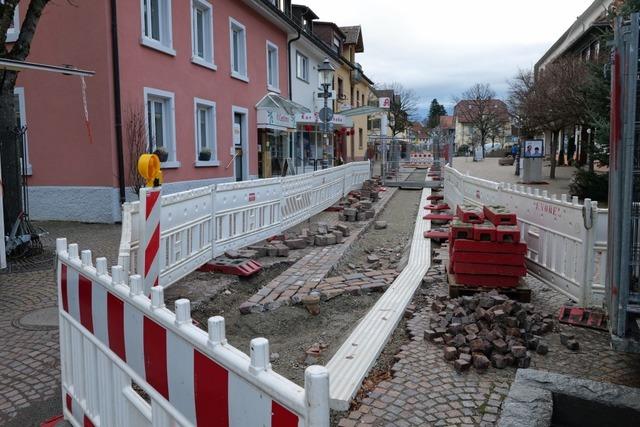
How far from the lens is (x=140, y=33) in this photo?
41.3ft

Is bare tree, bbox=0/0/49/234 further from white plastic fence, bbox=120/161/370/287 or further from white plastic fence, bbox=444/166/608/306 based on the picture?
white plastic fence, bbox=444/166/608/306

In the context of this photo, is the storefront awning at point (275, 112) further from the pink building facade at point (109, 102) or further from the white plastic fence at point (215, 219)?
the white plastic fence at point (215, 219)

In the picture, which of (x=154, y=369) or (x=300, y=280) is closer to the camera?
(x=154, y=369)

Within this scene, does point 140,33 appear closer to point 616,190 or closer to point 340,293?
point 340,293

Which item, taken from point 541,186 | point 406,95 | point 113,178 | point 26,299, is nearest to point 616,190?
point 26,299

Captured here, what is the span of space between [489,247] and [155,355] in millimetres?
4268

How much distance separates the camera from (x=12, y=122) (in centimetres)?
833

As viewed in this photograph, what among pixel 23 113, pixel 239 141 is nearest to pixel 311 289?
pixel 23 113

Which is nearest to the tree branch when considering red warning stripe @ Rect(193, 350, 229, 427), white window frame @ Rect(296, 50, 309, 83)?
red warning stripe @ Rect(193, 350, 229, 427)

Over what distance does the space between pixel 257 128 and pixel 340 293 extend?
587 inches

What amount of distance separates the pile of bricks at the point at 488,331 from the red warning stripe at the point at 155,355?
237 centimetres

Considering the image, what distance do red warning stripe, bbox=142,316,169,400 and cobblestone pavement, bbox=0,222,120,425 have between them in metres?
2.02

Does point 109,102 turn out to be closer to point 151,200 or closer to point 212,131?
point 212,131

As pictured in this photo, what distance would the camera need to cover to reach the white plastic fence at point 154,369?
1433 mm
